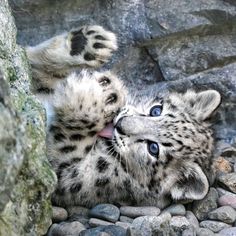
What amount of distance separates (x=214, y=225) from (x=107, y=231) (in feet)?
2.06

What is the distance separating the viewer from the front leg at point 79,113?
294 centimetres

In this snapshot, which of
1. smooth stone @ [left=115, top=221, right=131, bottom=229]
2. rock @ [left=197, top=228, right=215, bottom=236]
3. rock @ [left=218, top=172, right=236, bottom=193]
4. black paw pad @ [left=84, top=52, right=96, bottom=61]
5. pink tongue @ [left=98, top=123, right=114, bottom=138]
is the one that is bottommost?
smooth stone @ [left=115, top=221, right=131, bottom=229]

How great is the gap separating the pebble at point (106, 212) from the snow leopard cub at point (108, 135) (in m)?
0.09

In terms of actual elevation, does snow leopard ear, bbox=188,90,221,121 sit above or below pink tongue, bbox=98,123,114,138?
above

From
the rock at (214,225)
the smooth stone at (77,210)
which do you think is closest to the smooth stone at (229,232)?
the rock at (214,225)

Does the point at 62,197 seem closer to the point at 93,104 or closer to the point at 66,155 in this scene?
the point at 66,155

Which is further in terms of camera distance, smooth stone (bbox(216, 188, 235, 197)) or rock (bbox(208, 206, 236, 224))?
smooth stone (bbox(216, 188, 235, 197))

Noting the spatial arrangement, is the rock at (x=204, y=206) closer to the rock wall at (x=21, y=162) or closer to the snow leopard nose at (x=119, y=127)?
the snow leopard nose at (x=119, y=127)

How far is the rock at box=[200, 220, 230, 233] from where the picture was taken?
9.91 ft

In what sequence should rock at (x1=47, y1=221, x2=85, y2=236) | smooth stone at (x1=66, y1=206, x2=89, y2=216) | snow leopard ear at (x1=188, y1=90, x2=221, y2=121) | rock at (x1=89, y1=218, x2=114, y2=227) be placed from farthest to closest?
snow leopard ear at (x1=188, y1=90, x2=221, y2=121) < smooth stone at (x1=66, y1=206, x2=89, y2=216) < rock at (x1=89, y1=218, x2=114, y2=227) < rock at (x1=47, y1=221, x2=85, y2=236)

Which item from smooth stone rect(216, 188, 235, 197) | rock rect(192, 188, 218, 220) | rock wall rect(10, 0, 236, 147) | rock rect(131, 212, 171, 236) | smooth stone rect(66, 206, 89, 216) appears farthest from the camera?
rock wall rect(10, 0, 236, 147)

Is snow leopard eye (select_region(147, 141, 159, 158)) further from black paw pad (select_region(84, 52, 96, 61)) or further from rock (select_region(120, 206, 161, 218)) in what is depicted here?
black paw pad (select_region(84, 52, 96, 61))

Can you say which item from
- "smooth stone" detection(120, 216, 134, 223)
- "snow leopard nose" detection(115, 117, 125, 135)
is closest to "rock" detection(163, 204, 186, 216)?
"smooth stone" detection(120, 216, 134, 223)

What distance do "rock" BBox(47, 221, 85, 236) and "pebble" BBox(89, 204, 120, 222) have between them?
0.56ft
